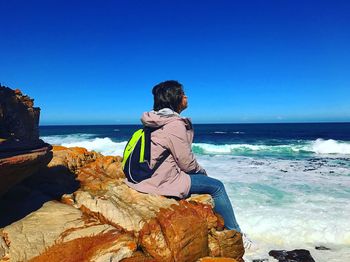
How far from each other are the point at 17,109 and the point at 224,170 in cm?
1348

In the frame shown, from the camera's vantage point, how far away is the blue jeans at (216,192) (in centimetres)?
408

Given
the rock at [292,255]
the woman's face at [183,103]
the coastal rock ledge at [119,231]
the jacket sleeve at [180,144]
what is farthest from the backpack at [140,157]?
the rock at [292,255]

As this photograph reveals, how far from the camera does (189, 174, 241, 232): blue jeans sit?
4078 mm

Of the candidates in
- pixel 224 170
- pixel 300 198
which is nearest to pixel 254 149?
pixel 224 170

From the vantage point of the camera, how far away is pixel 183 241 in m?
3.54

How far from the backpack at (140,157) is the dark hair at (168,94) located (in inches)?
12.9

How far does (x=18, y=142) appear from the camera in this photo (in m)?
3.78

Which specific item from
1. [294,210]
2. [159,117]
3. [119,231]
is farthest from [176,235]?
[294,210]

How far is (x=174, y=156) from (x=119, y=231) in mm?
968

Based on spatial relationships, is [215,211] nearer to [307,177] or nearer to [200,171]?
[200,171]

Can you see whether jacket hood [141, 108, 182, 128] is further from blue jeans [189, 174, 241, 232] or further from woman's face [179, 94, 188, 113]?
blue jeans [189, 174, 241, 232]

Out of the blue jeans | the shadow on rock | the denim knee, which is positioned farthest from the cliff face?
the denim knee

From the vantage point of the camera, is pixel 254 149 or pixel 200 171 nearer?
pixel 200 171

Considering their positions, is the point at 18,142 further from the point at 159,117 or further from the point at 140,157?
the point at 159,117
